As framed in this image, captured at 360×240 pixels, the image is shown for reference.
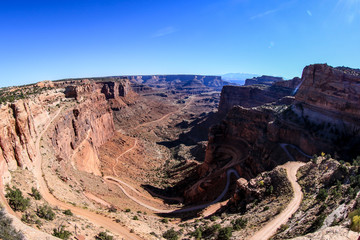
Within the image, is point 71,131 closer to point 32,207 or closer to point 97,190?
point 97,190

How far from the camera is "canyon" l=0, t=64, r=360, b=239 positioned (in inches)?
983

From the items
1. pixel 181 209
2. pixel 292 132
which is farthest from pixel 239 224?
pixel 292 132

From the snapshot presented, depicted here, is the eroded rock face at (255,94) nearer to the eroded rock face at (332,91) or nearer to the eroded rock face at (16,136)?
the eroded rock face at (332,91)

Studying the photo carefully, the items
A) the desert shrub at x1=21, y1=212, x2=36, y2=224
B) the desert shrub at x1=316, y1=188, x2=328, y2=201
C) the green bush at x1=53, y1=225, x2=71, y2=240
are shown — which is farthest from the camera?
the desert shrub at x1=316, y1=188, x2=328, y2=201

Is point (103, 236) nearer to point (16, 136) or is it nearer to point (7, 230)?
point (7, 230)

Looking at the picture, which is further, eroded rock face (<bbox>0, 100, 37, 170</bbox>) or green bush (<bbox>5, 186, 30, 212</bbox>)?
eroded rock face (<bbox>0, 100, 37, 170</bbox>)

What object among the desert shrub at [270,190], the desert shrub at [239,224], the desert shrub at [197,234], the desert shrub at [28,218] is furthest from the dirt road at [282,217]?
the desert shrub at [28,218]

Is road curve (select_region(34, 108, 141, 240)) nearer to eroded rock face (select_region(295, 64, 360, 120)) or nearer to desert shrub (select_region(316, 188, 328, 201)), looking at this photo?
desert shrub (select_region(316, 188, 328, 201))

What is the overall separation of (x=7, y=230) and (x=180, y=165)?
5346 cm

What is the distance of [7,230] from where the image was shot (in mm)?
Result: 13008

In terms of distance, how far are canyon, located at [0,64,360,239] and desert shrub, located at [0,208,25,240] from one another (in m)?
1.38

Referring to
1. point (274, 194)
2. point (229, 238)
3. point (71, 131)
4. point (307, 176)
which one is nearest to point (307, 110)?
point (307, 176)

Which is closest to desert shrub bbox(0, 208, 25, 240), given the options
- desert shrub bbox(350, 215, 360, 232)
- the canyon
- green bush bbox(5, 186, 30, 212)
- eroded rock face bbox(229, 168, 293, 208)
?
the canyon

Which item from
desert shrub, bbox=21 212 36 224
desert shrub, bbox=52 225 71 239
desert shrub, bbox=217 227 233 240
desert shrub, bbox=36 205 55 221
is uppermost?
desert shrub, bbox=21 212 36 224
